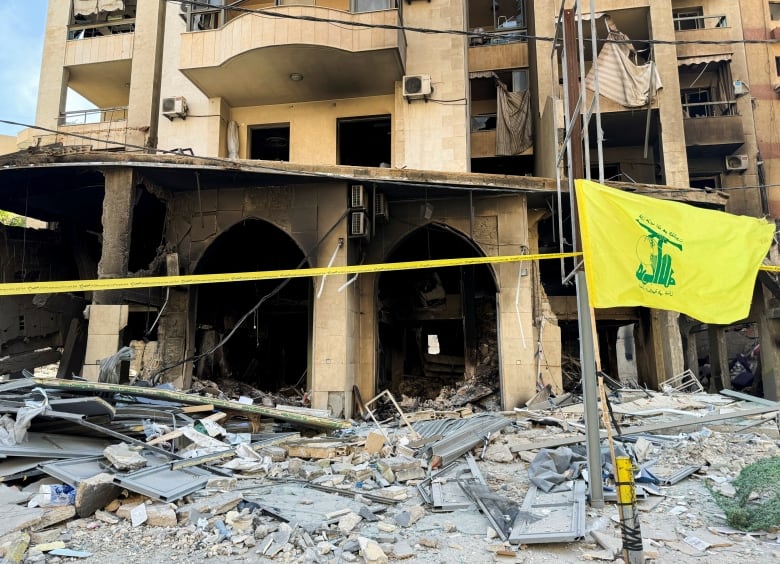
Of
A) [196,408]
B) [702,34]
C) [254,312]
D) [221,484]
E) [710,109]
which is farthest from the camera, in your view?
[710,109]

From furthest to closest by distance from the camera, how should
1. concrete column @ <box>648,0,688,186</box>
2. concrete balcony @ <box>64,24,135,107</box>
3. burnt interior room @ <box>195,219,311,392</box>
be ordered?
concrete balcony @ <box>64,24,135,107</box> → concrete column @ <box>648,0,688,186</box> → burnt interior room @ <box>195,219,311,392</box>

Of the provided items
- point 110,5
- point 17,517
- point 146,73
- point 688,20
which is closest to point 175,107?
point 146,73

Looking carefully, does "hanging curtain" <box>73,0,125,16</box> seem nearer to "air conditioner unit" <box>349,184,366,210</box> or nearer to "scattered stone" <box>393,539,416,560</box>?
"air conditioner unit" <box>349,184,366,210</box>

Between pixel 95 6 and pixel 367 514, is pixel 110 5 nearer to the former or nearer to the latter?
pixel 95 6

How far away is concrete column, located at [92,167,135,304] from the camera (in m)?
9.44

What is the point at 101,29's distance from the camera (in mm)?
18688

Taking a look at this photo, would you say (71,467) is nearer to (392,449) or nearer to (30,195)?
(392,449)

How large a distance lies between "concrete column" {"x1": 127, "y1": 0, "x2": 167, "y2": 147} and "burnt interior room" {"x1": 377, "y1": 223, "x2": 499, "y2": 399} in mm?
8751

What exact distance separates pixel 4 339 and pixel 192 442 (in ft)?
27.8

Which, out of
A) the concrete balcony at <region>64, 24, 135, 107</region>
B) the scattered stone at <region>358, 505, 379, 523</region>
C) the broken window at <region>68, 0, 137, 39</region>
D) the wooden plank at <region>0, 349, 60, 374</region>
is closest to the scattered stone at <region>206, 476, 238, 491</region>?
the scattered stone at <region>358, 505, 379, 523</region>

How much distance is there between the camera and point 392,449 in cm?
711

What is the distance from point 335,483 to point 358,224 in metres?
5.60

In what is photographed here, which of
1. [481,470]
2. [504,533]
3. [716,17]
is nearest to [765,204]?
[716,17]

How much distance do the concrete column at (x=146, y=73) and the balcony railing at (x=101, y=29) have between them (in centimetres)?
116
